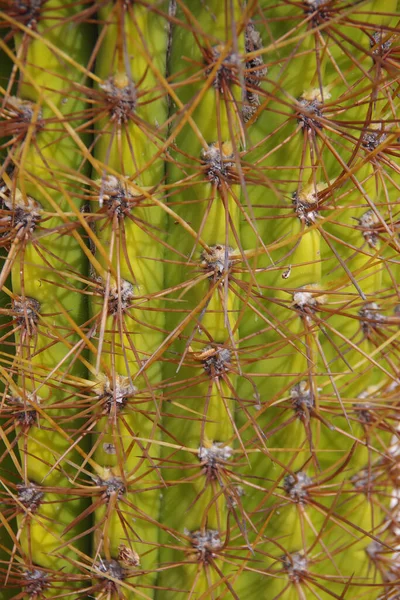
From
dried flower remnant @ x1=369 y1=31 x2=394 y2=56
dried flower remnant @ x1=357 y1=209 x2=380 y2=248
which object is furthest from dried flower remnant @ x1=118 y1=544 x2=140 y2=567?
dried flower remnant @ x1=369 y1=31 x2=394 y2=56

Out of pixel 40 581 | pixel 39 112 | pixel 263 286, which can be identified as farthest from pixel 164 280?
pixel 40 581

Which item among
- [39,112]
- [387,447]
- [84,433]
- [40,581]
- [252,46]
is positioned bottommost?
[40,581]

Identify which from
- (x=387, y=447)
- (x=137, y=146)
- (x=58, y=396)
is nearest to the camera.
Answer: (x=137, y=146)

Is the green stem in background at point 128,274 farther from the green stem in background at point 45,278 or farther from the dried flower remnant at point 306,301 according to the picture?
the dried flower remnant at point 306,301

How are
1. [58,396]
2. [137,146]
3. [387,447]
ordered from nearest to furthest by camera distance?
[137,146]
[58,396]
[387,447]

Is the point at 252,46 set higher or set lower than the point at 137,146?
higher

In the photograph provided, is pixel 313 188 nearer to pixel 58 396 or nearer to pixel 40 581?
pixel 58 396

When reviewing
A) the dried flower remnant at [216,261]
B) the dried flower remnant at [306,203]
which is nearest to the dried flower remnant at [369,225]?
the dried flower remnant at [306,203]

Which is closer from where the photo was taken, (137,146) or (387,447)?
(137,146)
